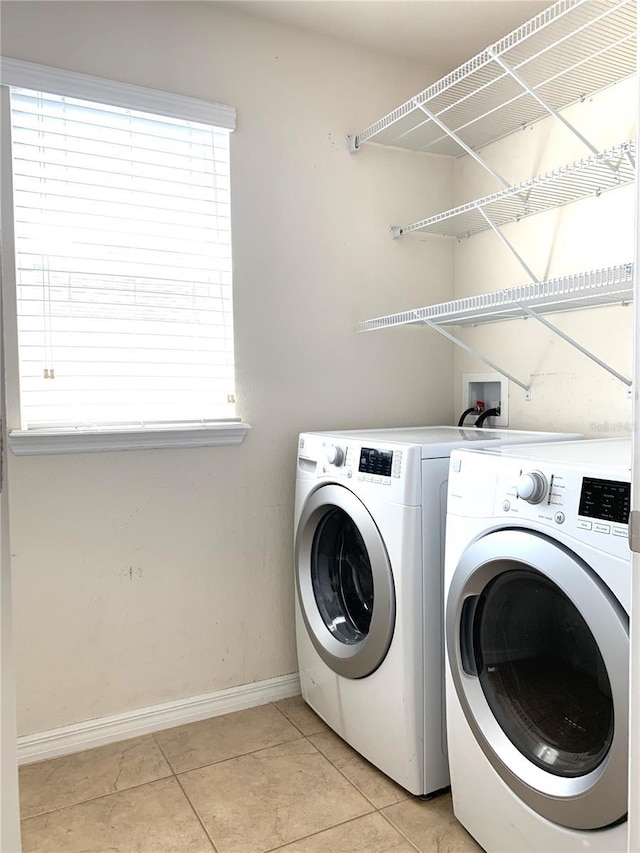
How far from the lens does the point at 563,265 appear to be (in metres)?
2.09

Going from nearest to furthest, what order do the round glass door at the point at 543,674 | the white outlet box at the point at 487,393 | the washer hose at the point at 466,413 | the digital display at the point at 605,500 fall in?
the digital display at the point at 605,500
the round glass door at the point at 543,674
the white outlet box at the point at 487,393
the washer hose at the point at 466,413

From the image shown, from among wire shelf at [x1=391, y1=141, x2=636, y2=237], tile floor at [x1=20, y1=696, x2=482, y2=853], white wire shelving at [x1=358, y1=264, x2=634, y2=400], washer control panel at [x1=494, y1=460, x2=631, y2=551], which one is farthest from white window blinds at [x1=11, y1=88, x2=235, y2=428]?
washer control panel at [x1=494, y1=460, x2=631, y2=551]

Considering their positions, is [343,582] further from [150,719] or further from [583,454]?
[583,454]

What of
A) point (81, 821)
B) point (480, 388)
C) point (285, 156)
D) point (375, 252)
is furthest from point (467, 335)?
point (81, 821)

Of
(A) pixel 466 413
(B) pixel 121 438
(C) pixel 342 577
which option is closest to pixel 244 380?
(B) pixel 121 438

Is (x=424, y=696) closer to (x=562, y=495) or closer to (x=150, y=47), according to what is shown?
(x=562, y=495)


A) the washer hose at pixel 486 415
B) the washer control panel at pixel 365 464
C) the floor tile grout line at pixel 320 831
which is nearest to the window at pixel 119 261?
the washer control panel at pixel 365 464

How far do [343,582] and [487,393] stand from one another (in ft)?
3.09

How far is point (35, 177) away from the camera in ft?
6.21

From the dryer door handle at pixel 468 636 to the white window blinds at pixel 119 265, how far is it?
107 centimetres

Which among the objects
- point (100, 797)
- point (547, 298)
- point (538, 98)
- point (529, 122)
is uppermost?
point (529, 122)

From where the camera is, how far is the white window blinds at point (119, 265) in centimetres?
190

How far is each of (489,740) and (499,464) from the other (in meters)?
0.60

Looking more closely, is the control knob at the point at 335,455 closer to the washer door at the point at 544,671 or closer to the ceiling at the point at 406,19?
the washer door at the point at 544,671
